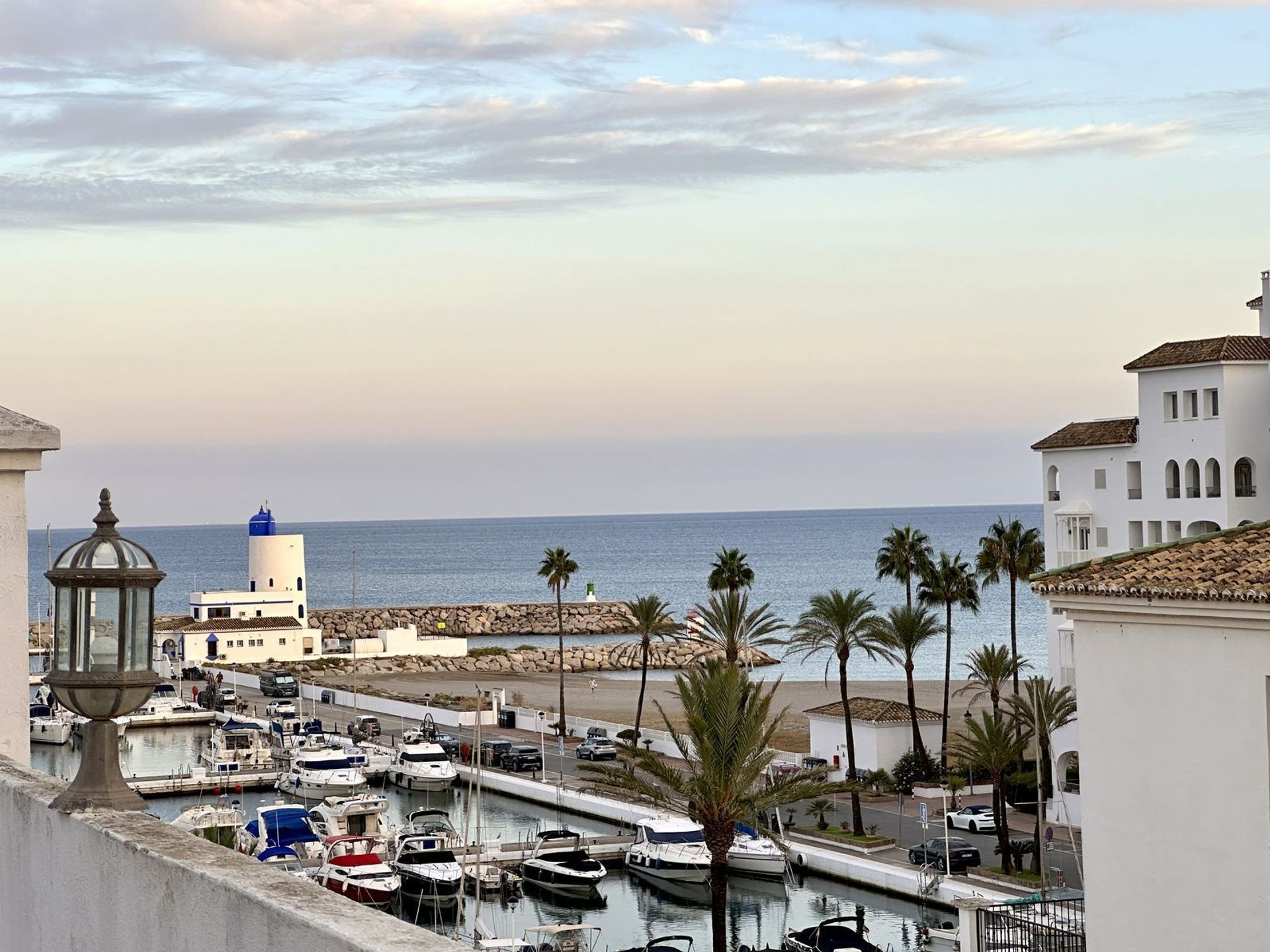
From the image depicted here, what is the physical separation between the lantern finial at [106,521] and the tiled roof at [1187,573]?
1046cm

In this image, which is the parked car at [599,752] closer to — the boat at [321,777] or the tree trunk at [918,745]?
the boat at [321,777]

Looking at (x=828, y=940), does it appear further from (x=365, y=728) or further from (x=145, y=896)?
(x=365, y=728)

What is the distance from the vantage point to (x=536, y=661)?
121438mm

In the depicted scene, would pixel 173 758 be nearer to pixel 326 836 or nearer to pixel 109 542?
pixel 326 836

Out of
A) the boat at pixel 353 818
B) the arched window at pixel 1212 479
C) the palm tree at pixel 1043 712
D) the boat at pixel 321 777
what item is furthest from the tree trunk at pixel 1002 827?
the boat at pixel 321 777

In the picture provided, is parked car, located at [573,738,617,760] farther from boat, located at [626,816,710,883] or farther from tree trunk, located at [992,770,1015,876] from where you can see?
tree trunk, located at [992,770,1015,876]

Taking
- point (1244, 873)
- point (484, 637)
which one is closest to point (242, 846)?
point (1244, 873)

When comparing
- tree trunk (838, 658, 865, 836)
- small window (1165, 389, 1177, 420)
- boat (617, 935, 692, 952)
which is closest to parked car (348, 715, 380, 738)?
tree trunk (838, 658, 865, 836)

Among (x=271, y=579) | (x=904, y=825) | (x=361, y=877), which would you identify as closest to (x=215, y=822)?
(x=361, y=877)

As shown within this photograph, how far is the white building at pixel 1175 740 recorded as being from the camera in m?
13.7

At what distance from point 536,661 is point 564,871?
271ft

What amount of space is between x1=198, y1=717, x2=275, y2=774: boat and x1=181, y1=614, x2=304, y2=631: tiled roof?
34981 mm

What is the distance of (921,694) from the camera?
95.6 meters

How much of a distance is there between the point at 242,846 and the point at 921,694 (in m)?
61.7
